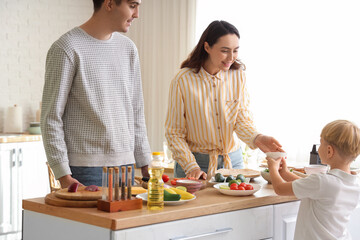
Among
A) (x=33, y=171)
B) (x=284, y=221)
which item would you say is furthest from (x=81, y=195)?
(x=33, y=171)

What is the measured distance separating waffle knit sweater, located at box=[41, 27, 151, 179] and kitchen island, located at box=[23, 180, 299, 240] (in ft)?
0.95

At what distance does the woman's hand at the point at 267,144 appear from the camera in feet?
9.07

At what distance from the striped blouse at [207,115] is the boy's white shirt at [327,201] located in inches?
30.9

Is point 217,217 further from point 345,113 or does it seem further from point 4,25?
point 4,25

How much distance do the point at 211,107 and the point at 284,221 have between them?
0.81 m

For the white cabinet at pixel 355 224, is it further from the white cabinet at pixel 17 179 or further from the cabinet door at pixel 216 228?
the white cabinet at pixel 17 179

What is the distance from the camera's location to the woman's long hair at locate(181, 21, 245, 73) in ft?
9.66

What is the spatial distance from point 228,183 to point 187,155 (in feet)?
1.26

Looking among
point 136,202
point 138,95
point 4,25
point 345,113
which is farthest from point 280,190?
point 4,25

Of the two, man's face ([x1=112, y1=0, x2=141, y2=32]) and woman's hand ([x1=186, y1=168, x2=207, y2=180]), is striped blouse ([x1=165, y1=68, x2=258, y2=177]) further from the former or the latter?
man's face ([x1=112, y1=0, x2=141, y2=32])

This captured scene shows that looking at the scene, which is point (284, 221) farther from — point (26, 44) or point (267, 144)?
point (26, 44)

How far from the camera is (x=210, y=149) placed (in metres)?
3.00

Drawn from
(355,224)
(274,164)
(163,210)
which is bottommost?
(355,224)

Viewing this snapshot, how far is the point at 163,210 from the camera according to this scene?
202 cm
